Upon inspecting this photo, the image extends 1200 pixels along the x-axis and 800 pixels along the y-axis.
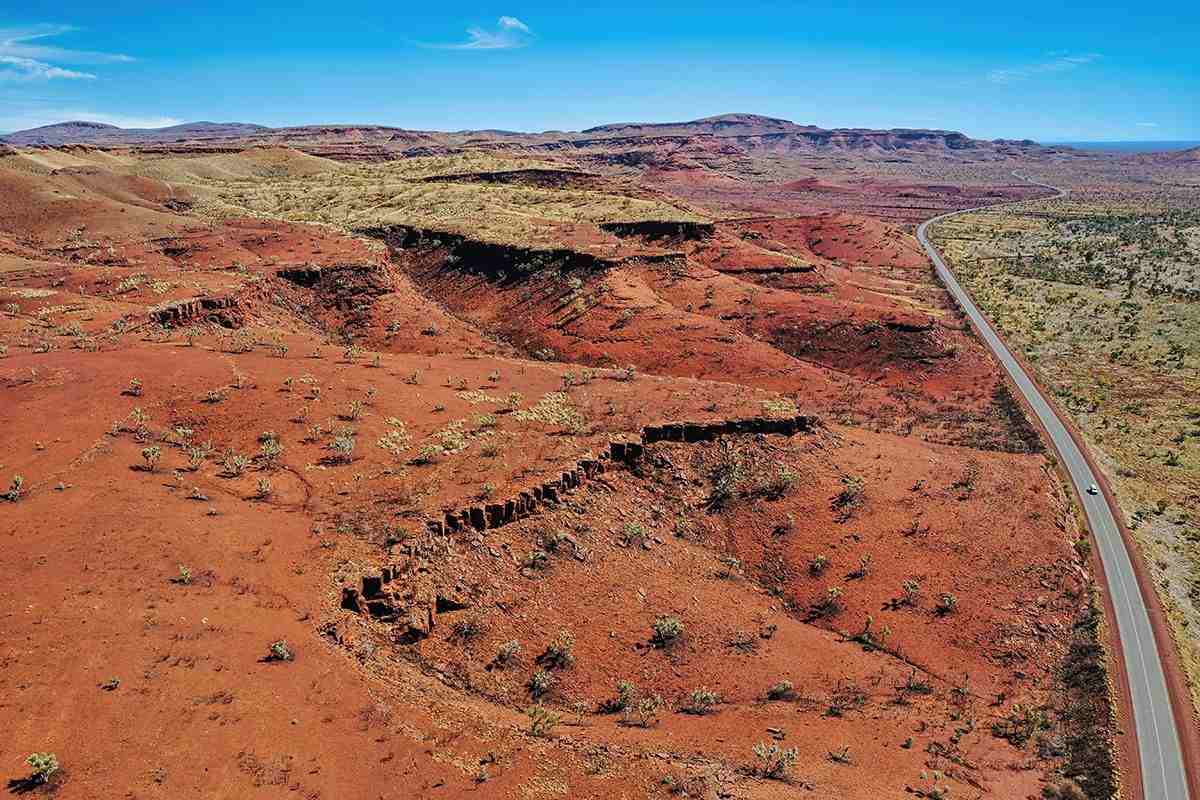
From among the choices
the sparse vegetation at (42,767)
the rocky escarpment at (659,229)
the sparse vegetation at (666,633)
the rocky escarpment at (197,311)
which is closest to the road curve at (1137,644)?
the sparse vegetation at (666,633)

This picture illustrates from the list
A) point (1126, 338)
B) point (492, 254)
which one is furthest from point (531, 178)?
point (1126, 338)

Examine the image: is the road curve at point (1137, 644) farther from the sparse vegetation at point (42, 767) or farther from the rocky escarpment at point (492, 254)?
the rocky escarpment at point (492, 254)

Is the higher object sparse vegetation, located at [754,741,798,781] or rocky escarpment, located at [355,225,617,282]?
rocky escarpment, located at [355,225,617,282]

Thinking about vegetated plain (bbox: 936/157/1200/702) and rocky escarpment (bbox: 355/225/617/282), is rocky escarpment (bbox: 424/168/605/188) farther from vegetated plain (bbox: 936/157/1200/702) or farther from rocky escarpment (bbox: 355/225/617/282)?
vegetated plain (bbox: 936/157/1200/702)

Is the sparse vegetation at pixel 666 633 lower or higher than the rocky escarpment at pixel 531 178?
lower

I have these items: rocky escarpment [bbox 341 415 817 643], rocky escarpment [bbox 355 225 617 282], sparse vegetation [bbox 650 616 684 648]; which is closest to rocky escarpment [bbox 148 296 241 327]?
rocky escarpment [bbox 355 225 617 282]

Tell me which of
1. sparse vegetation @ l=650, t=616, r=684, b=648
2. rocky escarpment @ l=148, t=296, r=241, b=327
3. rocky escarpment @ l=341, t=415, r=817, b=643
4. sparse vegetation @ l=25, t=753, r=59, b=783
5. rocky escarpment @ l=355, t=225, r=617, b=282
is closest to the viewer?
sparse vegetation @ l=25, t=753, r=59, b=783
